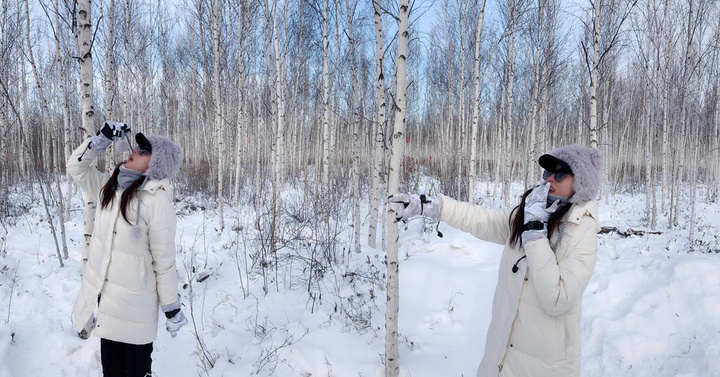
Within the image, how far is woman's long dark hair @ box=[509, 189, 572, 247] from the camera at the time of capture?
5.14ft

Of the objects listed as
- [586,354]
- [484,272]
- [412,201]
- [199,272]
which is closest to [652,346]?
[586,354]

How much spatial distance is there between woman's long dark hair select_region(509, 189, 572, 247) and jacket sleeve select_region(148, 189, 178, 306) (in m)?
1.87

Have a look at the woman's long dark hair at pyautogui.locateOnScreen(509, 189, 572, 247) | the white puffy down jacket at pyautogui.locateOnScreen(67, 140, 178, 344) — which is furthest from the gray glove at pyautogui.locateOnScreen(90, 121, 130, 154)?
the woman's long dark hair at pyautogui.locateOnScreen(509, 189, 572, 247)

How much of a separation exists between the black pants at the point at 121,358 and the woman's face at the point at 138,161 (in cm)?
103

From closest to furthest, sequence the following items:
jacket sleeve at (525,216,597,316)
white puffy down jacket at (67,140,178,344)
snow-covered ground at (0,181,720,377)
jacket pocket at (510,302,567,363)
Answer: jacket sleeve at (525,216,597,316) → jacket pocket at (510,302,567,363) → white puffy down jacket at (67,140,178,344) → snow-covered ground at (0,181,720,377)

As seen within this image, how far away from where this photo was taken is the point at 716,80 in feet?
33.9

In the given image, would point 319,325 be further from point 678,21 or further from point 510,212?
point 678,21

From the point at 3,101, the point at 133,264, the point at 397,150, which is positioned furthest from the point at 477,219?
the point at 3,101

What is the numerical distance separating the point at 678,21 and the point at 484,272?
30.9 feet

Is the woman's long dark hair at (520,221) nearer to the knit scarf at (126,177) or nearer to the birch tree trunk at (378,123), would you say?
the birch tree trunk at (378,123)

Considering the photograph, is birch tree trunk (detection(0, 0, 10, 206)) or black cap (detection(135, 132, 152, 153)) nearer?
black cap (detection(135, 132, 152, 153))

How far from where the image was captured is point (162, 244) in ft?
6.57

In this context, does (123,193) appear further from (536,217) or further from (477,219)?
(536,217)

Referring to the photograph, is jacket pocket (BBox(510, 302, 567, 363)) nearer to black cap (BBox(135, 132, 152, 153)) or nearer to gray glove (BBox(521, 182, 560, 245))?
gray glove (BBox(521, 182, 560, 245))
